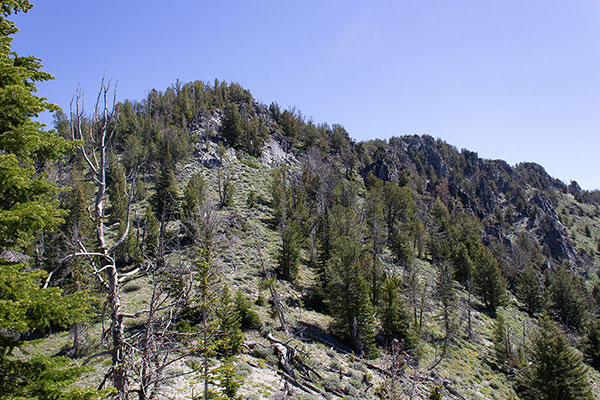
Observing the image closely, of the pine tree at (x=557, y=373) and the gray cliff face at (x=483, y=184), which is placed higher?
the gray cliff face at (x=483, y=184)

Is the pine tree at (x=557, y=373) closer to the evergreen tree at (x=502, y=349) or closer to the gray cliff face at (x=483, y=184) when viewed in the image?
the evergreen tree at (x=502, y=349)

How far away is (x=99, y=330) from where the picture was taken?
810 inches

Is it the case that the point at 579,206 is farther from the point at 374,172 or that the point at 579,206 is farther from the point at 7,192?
the point at 7,192

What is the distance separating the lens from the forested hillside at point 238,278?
209 inches

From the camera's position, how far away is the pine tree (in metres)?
22.6

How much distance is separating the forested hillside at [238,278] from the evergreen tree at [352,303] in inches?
4.8

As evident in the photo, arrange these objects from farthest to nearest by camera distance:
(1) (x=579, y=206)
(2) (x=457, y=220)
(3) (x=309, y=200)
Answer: (1) (x=579, y=206), (2) (x=457, y=220), (3) (x=309, y=200)

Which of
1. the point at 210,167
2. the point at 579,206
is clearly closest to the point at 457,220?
the point at 210,167

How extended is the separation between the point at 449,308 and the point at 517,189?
151 m

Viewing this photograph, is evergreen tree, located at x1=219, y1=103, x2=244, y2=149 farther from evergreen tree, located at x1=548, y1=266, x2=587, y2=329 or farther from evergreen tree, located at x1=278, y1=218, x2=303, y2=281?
evergreen tree, located at x1=548, y1=266, x2=587, y2=329

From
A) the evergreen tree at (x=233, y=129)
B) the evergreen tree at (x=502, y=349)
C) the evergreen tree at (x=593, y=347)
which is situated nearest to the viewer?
the evergreen tree at (x=502, y=349)

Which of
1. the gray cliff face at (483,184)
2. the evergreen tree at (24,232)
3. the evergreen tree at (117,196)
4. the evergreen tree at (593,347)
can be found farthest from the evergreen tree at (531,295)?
the evergreen tree at (24,232)

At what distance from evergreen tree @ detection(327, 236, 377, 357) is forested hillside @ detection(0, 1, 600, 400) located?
122mm

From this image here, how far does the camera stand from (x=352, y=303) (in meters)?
23.8
